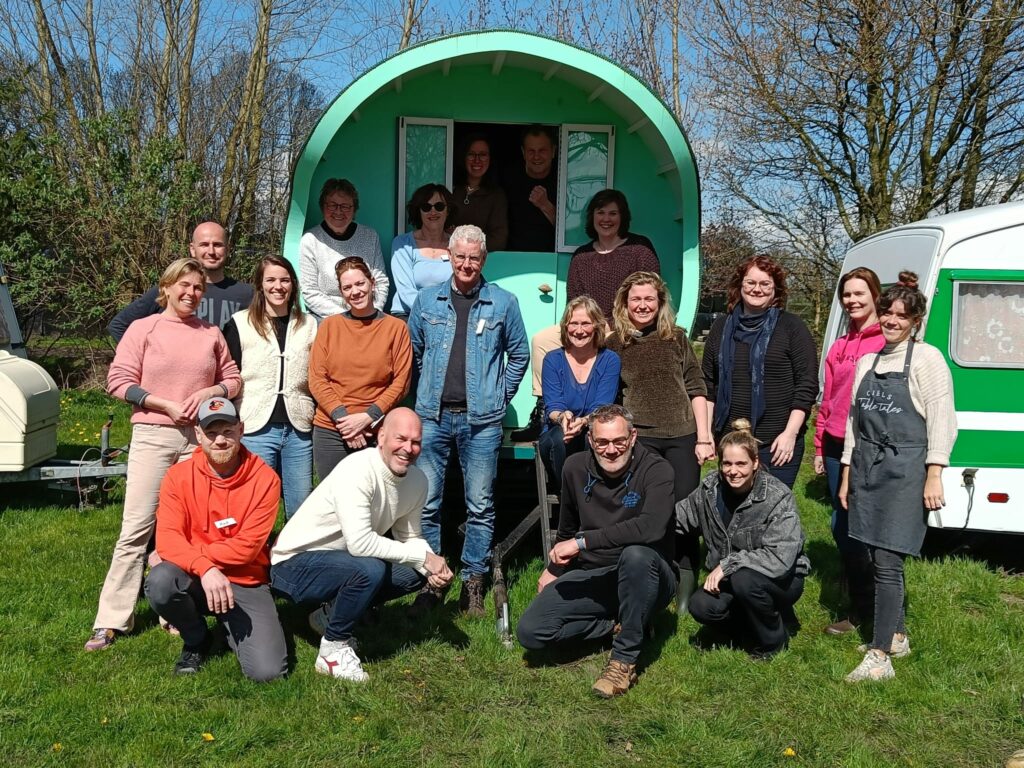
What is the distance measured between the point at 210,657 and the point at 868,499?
131 inches

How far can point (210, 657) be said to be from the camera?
14.4 feet

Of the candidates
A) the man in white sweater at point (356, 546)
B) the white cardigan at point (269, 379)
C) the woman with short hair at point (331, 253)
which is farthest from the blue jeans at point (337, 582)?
the woman with short hair at point (331, 253)

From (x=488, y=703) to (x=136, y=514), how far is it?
6.73 ft

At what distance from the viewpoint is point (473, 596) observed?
5078mm

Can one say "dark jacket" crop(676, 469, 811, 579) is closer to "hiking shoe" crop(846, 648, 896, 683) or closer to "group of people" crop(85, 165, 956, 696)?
"group of people" crop(85, 165, 956, 696)

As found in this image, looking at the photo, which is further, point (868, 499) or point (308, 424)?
point (308, 424)

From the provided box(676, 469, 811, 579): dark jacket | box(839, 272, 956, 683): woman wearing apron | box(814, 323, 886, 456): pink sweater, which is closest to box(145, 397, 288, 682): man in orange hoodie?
box(676, 469, 811, 579): dark jacket

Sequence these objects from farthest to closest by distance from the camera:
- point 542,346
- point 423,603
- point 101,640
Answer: point 542,346
point 423,603
point 101,640

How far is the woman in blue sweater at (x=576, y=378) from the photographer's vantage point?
4809mm

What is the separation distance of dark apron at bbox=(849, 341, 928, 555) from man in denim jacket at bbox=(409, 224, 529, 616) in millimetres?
Result: 1896

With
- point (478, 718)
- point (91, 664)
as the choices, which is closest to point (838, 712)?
point (478, 718)

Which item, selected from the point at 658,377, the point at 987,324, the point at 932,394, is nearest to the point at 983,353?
the point at 987,324

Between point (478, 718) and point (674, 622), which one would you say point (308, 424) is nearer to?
point (478, 718)

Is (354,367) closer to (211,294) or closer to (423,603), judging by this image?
(211,294)
